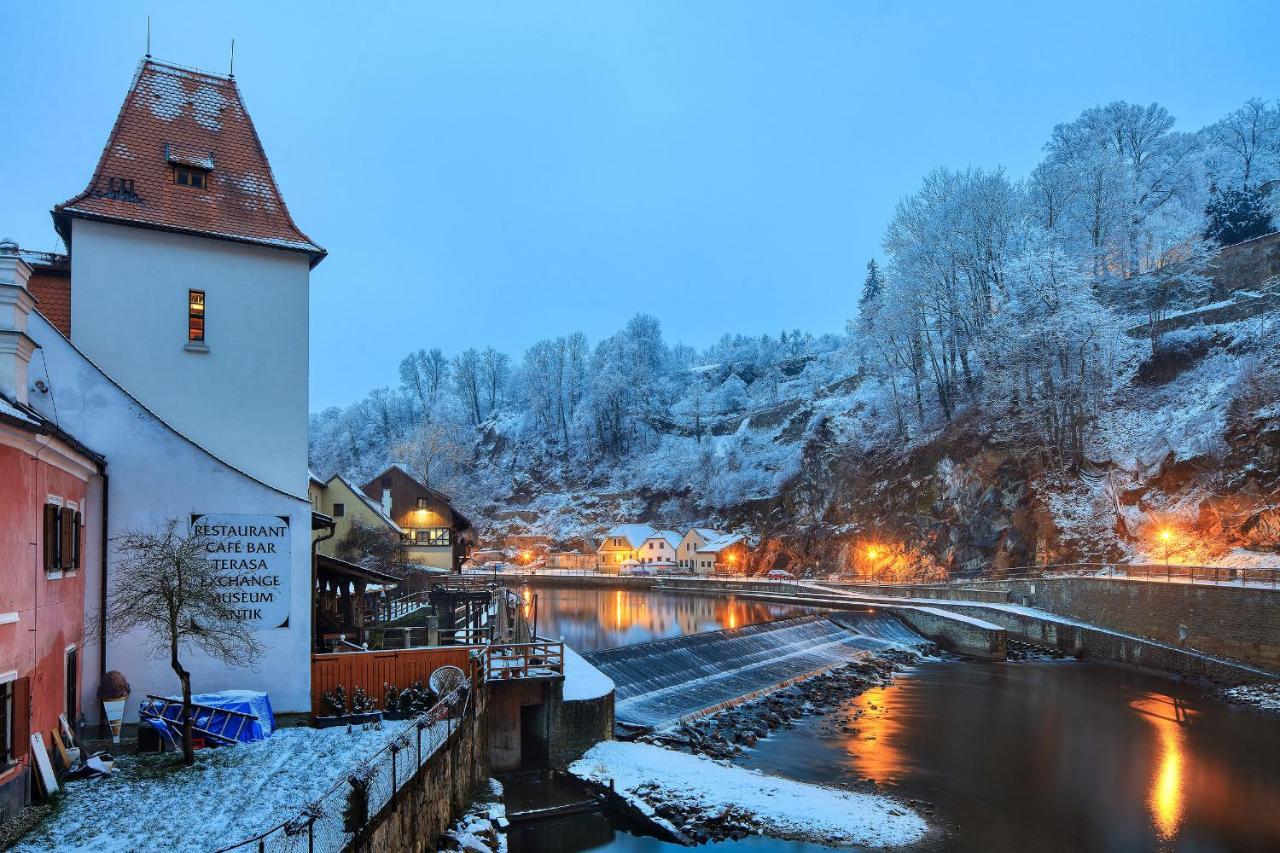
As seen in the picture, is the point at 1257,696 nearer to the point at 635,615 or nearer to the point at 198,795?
the point at 198,795

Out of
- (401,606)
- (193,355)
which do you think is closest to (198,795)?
(193,355)

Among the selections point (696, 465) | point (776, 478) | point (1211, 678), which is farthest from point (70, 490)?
point (696, 465)

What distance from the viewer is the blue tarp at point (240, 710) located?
14.9m

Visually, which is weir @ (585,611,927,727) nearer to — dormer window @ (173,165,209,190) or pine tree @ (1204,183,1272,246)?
dormer window @ (173,165,209,190)

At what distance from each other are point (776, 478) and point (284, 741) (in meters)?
77.3

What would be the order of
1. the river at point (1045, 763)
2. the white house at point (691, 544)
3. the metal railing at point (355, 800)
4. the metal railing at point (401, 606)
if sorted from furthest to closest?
the white house at point (691, 544) < the metal railing at point (401, 606) < the river at point (1045, 763) < the metal railing at point (355, 800)

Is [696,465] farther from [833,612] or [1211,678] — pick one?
[1211,678]

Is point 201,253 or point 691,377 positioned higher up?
point 691,377

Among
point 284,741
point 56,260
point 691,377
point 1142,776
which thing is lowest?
point 1142,776

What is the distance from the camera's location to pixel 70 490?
1391cm

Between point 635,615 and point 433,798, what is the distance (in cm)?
4553

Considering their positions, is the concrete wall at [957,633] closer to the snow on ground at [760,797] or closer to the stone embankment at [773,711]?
the stone embankment at [773,711]

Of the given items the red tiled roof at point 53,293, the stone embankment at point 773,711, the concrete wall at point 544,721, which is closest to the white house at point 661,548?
the stone embankment at point 773,711

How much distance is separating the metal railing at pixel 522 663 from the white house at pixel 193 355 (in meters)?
3.91
